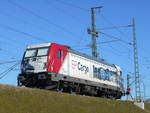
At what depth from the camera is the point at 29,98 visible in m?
20.8

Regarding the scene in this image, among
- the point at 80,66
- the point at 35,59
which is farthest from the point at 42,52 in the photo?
the point at 80,66

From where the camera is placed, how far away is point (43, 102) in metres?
21.2

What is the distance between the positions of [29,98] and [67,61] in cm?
1004

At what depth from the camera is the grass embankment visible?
61.5 feet

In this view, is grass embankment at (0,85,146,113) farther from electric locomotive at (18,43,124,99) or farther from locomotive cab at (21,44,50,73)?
locomotive cab at (21,44,50,73)

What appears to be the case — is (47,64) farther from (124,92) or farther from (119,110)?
(124,92)

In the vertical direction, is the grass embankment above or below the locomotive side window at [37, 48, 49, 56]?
below

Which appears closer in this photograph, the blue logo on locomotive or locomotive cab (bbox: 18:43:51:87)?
locomotive cab (bbox: 18:43:51:87)

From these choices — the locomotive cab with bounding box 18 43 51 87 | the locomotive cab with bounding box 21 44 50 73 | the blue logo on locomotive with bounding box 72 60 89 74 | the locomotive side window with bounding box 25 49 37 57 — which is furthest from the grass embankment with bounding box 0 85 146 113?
the locomotive side window with bounding box 25 49 37 57

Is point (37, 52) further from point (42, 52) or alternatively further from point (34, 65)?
point (34, 65)

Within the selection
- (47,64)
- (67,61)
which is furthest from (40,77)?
(67,61)

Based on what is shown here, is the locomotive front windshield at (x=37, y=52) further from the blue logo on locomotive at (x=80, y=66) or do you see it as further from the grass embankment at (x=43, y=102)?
the grass embankment at (x=43, y=102)

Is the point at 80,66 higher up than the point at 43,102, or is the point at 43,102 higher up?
the point at 80,66

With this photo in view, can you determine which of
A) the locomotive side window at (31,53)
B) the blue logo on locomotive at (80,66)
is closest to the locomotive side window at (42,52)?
the locomotive side window at (31,53)
